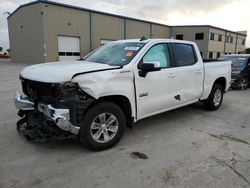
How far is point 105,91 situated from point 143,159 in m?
1.20

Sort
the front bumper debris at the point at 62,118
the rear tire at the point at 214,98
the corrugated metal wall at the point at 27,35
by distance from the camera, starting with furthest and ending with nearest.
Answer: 1. the corrugated metal wall at the point at 27,35
2. the rear tire at the point at 214,98
3. the front bumper debris at the point at 62,118

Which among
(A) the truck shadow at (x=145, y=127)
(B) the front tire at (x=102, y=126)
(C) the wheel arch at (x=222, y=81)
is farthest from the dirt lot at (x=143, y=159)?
(C) the wheel arch at (x=222, y=81)

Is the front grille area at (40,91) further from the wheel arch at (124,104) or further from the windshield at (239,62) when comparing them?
the windshield at (239,62)

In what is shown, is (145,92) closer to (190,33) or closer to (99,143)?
(99,143)

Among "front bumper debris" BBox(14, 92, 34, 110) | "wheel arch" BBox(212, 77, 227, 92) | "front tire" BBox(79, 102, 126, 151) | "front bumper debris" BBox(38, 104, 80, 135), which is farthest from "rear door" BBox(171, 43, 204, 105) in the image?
"front bumper debris" BBox(14, 92, 34, 110)

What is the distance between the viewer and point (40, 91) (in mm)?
3730

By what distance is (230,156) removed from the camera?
3.68 m

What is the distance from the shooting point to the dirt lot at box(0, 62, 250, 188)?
2953mm

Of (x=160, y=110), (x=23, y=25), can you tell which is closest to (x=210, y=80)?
(x=160, y=110)

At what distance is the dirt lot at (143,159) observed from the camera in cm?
295

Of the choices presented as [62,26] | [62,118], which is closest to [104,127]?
[62,118]

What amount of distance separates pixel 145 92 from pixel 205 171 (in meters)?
1.72

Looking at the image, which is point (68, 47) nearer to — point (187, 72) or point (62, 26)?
point (62, 26)

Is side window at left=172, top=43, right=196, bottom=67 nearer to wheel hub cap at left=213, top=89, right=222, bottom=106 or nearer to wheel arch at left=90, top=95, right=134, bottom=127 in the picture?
wheel hub cap at left=213, top=89, right=222, bottom=106
